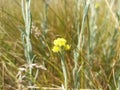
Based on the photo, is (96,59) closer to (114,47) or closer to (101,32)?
(114,47)

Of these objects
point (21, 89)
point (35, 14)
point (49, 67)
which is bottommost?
point (21, 89)

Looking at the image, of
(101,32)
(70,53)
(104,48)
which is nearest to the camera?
(70,53)

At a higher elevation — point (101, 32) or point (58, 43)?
point (101, 32)

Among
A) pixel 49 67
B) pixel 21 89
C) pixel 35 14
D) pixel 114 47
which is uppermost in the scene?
pixel 35 14

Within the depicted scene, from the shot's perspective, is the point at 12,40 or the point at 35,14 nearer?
the point at 12,40

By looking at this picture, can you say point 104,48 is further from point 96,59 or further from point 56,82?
point 56,82

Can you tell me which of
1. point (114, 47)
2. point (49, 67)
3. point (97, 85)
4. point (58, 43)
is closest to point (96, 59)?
point (114, 47)

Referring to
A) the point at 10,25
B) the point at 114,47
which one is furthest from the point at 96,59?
the point at 10,25

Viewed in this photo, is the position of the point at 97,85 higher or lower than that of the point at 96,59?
lower

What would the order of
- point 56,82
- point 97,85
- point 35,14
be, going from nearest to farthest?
point 97,85 < point 56,82 < point 35,14
